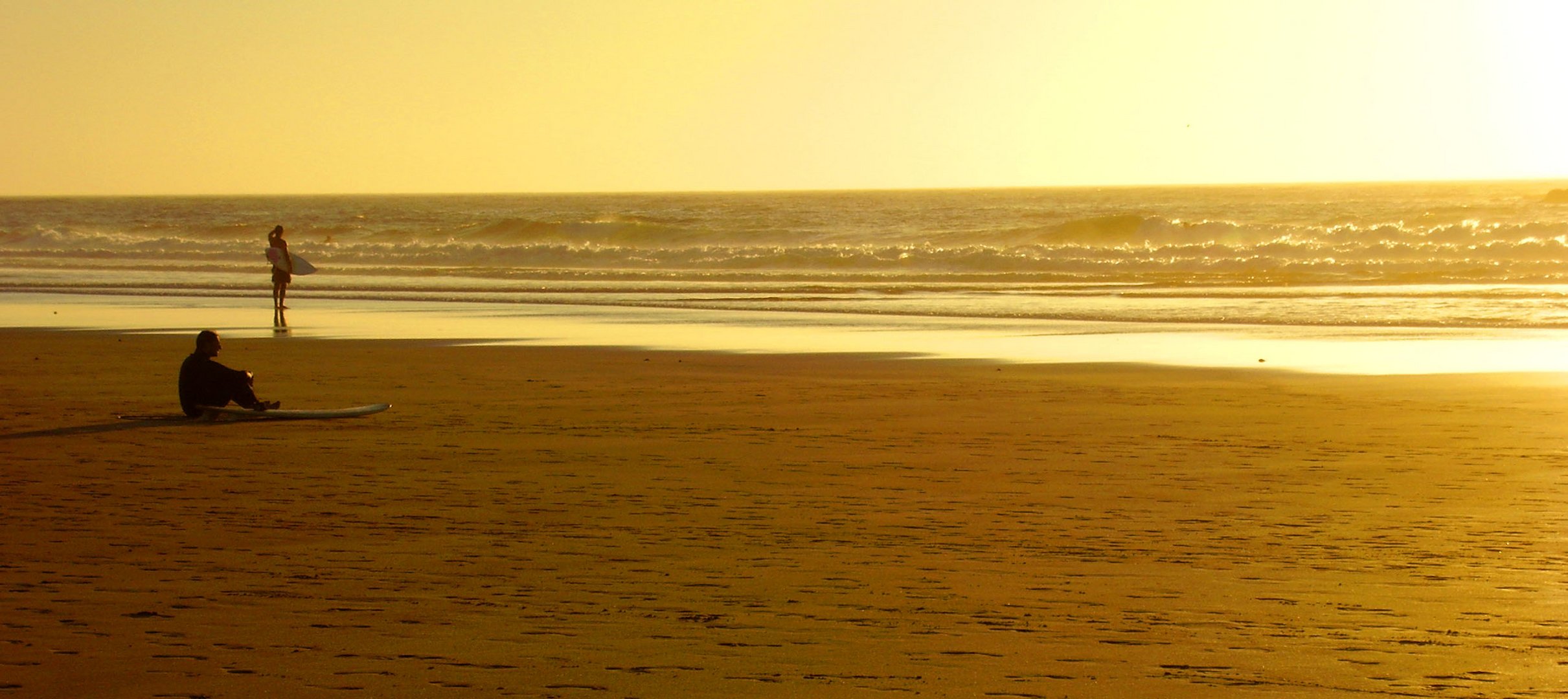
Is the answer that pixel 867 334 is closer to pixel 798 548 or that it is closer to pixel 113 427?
pixel 113 427

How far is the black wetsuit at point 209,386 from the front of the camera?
38.1 feet

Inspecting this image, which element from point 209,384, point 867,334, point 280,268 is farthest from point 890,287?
point 209,384

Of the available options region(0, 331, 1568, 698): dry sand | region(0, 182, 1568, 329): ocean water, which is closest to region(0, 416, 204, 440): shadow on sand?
region(0, 331, 1568, 698): dry sand

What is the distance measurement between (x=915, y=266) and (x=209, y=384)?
33412mm

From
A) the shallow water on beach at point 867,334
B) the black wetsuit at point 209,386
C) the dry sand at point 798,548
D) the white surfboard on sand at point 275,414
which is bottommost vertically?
the shallow water on beach at point 867,334

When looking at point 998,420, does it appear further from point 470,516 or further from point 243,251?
point 243,251

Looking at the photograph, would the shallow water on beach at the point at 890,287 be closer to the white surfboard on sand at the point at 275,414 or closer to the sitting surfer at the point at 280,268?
the sitting surfer at the point at 280,268

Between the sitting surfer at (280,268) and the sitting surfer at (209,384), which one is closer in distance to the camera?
the sitting surfer at (209,384)

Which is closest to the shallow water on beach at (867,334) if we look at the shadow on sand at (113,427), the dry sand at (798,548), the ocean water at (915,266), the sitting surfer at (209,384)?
the ocean water at (915,266)

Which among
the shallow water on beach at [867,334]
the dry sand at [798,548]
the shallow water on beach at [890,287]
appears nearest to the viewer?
the dry sand at [798,548]

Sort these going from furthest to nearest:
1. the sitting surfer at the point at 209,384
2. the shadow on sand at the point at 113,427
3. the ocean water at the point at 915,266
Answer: the ocean water at the point at 915,266, the sitting surfer at the point at 209,384, the shadow on sand at the point at 113,427

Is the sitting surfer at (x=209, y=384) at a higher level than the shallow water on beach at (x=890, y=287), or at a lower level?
higher

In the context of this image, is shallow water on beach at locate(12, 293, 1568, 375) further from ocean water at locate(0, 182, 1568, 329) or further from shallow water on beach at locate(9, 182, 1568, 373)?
ocean water at locate(0, 182, 1568, 329)

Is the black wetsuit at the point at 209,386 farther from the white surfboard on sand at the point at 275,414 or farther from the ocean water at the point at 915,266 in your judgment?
the ocean water at the point at 915,266
